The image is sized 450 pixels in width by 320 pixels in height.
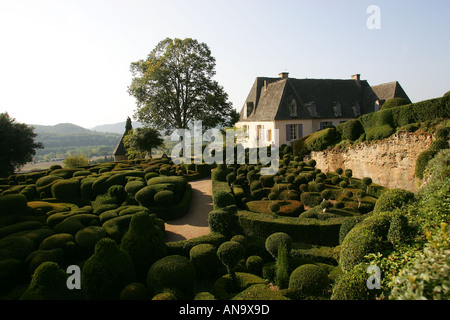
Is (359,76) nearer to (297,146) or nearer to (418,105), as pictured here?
(297,146)

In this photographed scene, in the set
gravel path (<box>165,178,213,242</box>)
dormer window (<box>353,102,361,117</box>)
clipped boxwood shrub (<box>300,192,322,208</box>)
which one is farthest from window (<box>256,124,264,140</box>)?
clipped boxwood shrub (<box>300,192,322,208</box>)

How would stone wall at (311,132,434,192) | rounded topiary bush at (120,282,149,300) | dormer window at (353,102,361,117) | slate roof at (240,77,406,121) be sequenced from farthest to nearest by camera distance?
dormer window at (353,102,361,117) < slate roof at (240,77,406,121) < stone wall at (311,132,434,192) < rounded topiary bush at (120,282,149,300)

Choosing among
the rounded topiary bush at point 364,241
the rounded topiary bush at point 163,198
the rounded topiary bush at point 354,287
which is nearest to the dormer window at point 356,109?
the rounded topiary bush at point 163,198

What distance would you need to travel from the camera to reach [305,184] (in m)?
17.3

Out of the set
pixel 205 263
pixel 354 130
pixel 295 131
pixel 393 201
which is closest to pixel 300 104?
pixel 295 131

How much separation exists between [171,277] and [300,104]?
27.3m

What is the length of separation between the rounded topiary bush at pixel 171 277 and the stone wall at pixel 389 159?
13675mm

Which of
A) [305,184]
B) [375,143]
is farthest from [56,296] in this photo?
[375,143]

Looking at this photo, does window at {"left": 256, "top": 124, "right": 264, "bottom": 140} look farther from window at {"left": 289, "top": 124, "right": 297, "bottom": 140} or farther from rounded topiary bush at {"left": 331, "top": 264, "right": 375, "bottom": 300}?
rounded topiary bush at {"left": 331, "top": 264, "right": 375, "bottom": 300}

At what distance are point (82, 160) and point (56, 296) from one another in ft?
92.5

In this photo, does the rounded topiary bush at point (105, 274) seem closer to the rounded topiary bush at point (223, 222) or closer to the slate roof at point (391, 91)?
the rounded topiary bush at point (223, 222)

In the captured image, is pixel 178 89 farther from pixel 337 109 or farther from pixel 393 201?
pixel 393 201

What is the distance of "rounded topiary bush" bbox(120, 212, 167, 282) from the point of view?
27.0 ft

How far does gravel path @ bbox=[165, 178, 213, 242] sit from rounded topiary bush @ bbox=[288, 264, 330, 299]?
658 cm
